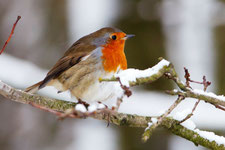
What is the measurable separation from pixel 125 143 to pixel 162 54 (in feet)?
4.15

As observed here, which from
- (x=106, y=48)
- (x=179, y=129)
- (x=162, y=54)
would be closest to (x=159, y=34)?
(x=162, y=54)

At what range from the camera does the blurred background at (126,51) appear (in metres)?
4.96

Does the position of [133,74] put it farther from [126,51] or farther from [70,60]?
[126,51]

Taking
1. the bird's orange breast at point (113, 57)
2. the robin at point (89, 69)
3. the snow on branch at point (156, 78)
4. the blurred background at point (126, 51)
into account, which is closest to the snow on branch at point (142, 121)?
the snow on branch at point (156, 78)

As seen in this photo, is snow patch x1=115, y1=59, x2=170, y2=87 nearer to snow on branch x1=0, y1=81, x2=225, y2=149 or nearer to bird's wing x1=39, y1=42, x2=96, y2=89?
snow on branch x1=0, y1=81, x2=225, y2=149

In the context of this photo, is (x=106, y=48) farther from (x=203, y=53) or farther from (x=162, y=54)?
(x=203, y=53)

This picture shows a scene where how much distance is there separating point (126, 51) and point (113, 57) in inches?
77.2

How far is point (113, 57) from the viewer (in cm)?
324

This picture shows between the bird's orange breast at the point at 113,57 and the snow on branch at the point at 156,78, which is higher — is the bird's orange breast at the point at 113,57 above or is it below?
below

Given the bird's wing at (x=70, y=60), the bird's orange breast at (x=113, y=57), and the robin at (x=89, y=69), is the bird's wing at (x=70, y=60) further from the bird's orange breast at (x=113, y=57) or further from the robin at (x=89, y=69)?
the bird's orange breast at (x=113, y=57)

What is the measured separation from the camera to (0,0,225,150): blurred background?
496 centimetres

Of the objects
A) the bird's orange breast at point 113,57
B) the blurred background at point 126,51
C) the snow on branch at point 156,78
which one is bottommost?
the blurred background at point 126,51

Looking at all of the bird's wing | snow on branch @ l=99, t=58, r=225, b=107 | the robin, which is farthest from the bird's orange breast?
snow on branch @ l=99, t=58, r=225, b=107

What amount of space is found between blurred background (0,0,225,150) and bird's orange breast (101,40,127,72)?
1.24 meters
